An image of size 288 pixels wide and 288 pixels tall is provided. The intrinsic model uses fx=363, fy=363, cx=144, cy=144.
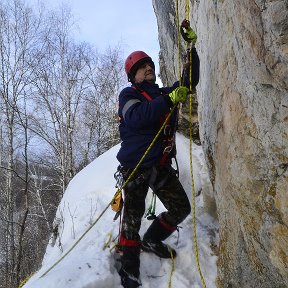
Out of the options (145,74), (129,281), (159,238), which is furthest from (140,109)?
(129,281)

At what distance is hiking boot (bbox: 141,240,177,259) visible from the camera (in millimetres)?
3453

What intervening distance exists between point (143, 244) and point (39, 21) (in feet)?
42.0

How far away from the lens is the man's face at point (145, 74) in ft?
10.6

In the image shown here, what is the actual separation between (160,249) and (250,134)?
5.60 ft

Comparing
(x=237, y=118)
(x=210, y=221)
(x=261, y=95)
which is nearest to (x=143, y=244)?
(x=210, y=221)

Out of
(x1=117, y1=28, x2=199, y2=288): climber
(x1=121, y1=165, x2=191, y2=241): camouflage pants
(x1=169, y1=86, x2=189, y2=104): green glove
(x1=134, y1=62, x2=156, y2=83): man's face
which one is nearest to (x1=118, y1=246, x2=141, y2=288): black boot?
(x1=117, y1=28, x2=199, y2=288): climber

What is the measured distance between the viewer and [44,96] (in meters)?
14.3

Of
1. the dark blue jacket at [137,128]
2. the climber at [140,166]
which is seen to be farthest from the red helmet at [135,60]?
the dark blue jacket at [137,128]

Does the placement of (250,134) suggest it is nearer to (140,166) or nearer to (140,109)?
(140,109)

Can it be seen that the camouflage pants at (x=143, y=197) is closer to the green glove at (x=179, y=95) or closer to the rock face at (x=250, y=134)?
the rock face at (x=250, y=134)

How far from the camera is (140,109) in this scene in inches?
113

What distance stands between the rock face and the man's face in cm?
50

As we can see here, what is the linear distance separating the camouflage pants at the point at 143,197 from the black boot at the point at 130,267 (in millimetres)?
114

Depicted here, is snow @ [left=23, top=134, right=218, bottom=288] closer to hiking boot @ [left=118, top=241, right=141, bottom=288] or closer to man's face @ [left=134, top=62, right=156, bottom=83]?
hiking boot @ [left=118, top=241, right=141, bottom=288]
